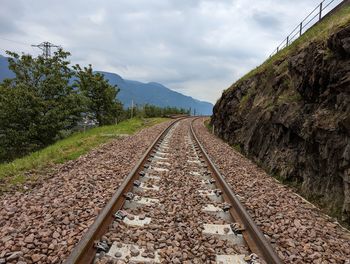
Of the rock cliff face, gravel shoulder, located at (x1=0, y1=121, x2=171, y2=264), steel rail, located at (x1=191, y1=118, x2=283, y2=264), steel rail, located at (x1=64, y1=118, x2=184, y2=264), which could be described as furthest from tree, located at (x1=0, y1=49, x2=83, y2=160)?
steel rail, located at (x1=191, y1=118, x2=283, y2=264)

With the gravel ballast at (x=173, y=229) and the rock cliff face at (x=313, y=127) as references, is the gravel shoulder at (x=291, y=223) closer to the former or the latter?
the rock cliff face at (x=313, y=127)

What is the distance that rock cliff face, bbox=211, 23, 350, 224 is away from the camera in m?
5.74

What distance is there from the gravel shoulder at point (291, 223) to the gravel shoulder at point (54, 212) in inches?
99.8

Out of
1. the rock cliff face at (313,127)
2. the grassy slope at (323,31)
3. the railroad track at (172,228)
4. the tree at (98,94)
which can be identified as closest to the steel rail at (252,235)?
the railroad track at (172,228)

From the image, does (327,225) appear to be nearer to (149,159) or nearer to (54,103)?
(149,159)

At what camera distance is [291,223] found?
15.9 ft

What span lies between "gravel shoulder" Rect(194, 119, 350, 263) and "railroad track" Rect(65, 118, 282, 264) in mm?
393

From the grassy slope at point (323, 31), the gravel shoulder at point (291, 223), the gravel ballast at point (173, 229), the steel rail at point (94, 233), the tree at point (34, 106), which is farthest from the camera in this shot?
the tree at point (34, 106)

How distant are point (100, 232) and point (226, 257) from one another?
5.01 feet

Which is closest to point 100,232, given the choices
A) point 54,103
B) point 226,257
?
point 226,257

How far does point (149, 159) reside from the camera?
8891mm

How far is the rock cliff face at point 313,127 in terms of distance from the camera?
574 centimetres

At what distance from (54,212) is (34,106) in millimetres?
15355

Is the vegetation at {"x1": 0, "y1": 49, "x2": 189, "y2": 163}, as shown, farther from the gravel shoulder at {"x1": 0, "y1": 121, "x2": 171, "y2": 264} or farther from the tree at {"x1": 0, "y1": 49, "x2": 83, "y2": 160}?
the gravel shoulder at {"x1": 0, "y1": 121, "x2": 171, "y2": 264}
